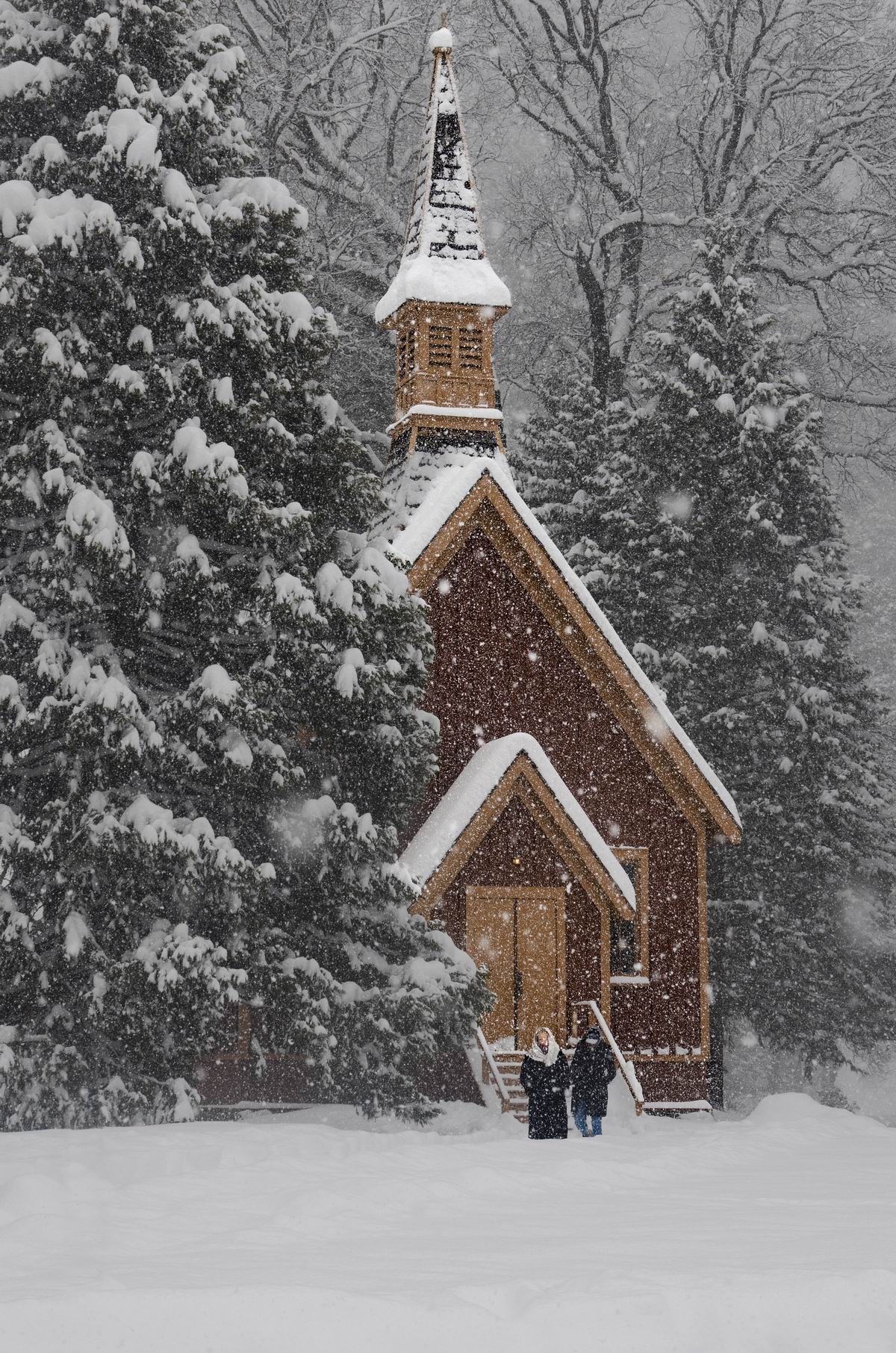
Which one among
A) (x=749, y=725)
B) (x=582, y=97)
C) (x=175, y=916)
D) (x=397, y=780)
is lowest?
(x=175, y=916)

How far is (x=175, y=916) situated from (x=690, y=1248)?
636 cm

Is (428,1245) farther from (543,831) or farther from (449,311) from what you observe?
(449,311)

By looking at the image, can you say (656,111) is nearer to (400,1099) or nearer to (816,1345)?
(400,1099)

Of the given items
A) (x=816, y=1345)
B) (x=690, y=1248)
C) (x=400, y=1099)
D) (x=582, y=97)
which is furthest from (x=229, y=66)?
(x=582, y=97)

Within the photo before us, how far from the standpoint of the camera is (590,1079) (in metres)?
16.3

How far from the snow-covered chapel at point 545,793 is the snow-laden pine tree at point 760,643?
3420mm

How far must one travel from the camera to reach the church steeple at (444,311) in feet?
74.5

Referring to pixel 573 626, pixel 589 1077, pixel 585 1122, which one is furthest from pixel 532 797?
pixel 585 1122

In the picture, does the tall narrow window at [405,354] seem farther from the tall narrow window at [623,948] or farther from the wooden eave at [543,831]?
the tall narrow window at [623,948]

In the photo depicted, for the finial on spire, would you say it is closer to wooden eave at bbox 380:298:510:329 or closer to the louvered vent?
wooden eave at bbox 380:298:510:329

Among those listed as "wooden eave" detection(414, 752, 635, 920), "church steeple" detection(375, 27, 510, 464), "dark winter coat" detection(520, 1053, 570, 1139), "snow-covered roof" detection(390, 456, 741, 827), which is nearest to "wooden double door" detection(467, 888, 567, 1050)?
"wooden eave" detection(414, 752, 635, 920)

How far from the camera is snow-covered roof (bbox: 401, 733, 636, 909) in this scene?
1847 centimetres

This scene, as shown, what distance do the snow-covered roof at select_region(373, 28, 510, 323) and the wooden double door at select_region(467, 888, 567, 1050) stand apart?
8837mm

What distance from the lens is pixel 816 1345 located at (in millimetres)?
6266
